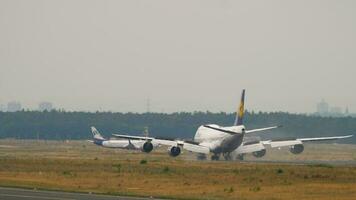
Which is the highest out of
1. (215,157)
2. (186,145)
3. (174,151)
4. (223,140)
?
(223,140)

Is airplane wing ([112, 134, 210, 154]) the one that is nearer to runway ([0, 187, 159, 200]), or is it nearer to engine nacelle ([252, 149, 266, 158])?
engine nacelle ([252, 149, 266, 158])

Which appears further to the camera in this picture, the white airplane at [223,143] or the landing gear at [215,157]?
the landing gear at [215,157]

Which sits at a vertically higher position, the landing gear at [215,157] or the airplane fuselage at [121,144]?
the airplane fuselage at [121,144]

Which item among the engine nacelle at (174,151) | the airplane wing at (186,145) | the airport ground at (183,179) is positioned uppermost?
the airplane wing at (186,145)

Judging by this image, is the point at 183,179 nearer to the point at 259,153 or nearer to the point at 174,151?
the point at 174,151

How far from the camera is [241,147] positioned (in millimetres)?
124688

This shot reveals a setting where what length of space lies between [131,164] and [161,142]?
74.7ft

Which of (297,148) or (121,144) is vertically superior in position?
(121,144)

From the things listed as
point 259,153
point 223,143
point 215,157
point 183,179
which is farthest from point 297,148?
point 183,179

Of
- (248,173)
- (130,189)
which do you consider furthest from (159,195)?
(248,173)

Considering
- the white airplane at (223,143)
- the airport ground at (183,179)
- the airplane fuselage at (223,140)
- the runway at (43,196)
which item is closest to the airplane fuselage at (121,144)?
the airplane fuselage at (223,140)

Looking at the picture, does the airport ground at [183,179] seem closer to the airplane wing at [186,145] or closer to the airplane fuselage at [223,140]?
the airplane fuselage at [223,140]

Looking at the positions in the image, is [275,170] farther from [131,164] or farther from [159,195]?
[159,195]

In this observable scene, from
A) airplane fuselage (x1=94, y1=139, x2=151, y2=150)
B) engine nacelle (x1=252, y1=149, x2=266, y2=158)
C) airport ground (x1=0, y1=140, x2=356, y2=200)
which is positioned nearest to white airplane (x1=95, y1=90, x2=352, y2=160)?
engine nacelle (x1=252, y1=149, x2=266, y2=158)
